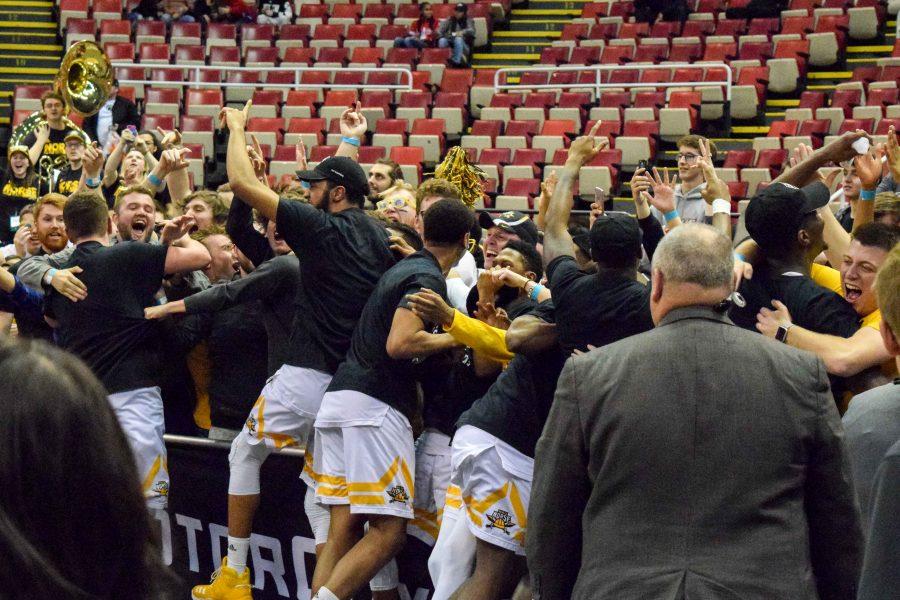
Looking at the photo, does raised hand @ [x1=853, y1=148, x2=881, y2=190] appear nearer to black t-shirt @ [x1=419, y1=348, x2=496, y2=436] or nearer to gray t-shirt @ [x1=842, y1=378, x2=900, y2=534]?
black t-shirt @ [x1=419, y1=348, x2=496, y2=436]

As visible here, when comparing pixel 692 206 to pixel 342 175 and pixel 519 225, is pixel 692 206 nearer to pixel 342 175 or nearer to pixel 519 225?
pixel 519 225

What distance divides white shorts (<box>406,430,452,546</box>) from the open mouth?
1774mm

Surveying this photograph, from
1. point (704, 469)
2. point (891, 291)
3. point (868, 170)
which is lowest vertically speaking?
point (704, 469)

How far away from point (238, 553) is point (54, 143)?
7.10 m

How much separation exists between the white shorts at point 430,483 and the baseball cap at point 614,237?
1.39 metres

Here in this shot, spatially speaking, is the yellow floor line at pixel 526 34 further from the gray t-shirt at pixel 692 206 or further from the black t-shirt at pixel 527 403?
the black t-shirt at pixel 527 403

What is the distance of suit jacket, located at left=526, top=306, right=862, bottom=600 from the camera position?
9.61ft

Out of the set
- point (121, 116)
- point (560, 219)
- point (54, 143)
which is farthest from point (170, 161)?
point (121, 116)

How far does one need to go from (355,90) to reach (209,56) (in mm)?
3507

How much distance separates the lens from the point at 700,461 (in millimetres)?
2949

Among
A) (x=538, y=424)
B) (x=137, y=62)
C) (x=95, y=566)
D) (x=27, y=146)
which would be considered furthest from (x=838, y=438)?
(x=137, y=62)

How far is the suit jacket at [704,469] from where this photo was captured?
2928 millimetres

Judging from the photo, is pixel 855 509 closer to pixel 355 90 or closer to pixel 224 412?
pixel 224 412

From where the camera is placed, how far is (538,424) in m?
4.51
